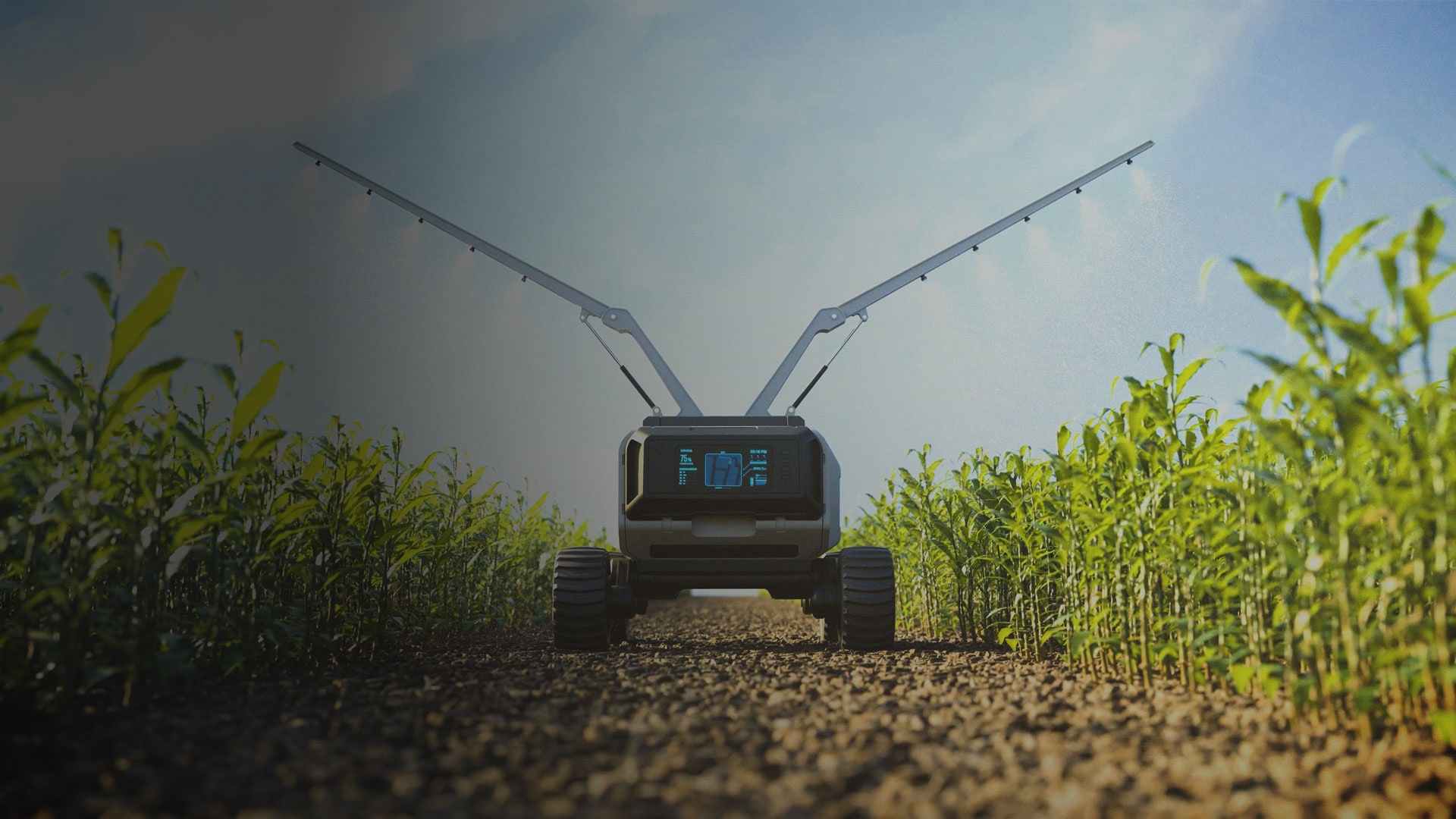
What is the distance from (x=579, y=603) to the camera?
5785 millimetres

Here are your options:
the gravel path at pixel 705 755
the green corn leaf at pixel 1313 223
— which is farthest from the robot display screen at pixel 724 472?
the green corn leaf at pixel 1313 223

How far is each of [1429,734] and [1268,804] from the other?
0.86 m

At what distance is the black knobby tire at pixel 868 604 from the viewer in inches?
231

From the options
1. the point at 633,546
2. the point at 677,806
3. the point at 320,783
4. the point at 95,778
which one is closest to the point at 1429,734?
the point at 677,806

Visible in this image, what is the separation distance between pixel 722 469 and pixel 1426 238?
158 inches

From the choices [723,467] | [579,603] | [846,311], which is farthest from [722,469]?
[846,311]

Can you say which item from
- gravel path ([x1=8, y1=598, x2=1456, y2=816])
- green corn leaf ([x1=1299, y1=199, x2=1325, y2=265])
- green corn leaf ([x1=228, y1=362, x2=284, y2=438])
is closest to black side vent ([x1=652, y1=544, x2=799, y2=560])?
gravel path ([x1=8, y1=598, x2=1456, y2=816])

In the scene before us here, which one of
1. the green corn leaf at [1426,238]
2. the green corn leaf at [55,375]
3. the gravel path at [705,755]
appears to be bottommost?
the gravel path at [705,755]

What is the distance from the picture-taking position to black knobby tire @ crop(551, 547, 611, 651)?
579 cm

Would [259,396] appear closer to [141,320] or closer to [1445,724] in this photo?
[141,320]

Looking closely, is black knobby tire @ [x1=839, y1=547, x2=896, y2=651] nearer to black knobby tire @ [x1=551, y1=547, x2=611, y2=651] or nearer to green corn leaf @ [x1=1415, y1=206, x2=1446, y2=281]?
black knobby tire @ [x1=551, y1=547, x2=611, y2=651]

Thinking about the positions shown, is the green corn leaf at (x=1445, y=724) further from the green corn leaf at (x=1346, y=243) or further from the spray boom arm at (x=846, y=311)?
the spray boom arm at (x=846, y=311)

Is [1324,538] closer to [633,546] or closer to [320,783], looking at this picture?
Result: [320,783]

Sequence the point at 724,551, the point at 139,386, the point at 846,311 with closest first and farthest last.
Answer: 1. the point at 139,386
2. the point at 724,551
3. the point at 846,311
